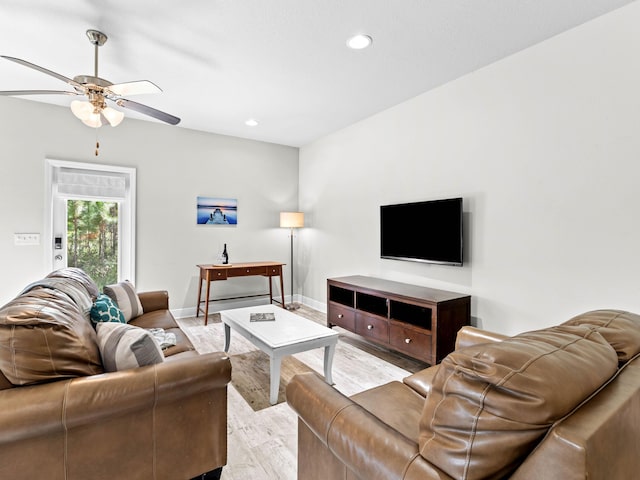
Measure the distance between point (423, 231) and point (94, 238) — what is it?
396 centimetres

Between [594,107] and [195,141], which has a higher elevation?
[195,141]

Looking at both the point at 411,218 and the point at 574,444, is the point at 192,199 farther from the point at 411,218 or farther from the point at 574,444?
the point at 574,444

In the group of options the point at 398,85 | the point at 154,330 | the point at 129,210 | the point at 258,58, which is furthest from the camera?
the point at 129,210

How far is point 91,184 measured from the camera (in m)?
4.01

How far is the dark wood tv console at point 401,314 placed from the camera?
269 centimetres

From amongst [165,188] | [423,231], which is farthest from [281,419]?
[165,188]

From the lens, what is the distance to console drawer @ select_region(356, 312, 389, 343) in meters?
3.11

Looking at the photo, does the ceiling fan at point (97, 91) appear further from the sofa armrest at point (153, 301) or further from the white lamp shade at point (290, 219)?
the white lamp shade at point (290, 219)

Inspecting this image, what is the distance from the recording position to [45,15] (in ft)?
7.13

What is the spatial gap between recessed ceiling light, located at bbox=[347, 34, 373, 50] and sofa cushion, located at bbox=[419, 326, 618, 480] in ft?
7.77

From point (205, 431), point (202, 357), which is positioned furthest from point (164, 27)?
point (205, 431)

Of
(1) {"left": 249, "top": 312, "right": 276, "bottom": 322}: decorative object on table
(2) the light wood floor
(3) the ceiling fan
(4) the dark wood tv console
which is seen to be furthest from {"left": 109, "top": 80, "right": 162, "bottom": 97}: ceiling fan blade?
(4) the dark wood tv console

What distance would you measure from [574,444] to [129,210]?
4713mm

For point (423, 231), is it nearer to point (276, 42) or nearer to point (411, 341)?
point (411, 341)
